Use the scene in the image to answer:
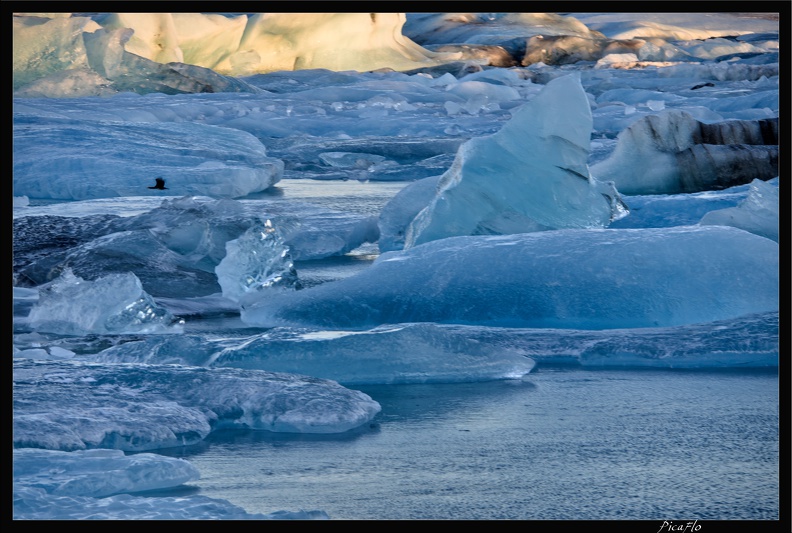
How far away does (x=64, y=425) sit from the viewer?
2.13 metres

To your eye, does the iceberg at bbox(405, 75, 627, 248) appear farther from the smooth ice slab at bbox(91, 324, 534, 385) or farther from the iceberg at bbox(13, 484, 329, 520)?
the iceberg at bbox(13, 484, 329, 520)

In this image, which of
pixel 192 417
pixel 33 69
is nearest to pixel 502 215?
pixel 192 417

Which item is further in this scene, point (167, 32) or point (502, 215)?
point (167, 32)

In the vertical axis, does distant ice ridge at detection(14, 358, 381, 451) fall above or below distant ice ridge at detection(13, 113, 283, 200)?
above

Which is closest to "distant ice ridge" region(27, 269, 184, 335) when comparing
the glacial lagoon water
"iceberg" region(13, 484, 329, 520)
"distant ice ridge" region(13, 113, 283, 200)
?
the glacial lagoon water

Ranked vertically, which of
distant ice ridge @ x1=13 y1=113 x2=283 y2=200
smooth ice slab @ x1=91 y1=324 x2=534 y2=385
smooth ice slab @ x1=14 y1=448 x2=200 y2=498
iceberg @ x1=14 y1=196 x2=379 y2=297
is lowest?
distant ice ridge @ x1=13 y1=113 x2=283 y2=200

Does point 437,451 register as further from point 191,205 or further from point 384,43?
point 384,43

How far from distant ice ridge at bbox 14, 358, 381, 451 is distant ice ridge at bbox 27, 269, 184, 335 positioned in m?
0.65

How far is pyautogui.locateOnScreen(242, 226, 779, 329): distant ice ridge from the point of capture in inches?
126

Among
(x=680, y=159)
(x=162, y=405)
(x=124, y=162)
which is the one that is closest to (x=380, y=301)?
(x=162, y=405)

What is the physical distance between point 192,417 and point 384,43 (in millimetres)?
21636

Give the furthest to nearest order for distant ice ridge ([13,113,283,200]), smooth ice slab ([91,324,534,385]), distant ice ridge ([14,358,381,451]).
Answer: distant ice ridge ([13,113,283,200]) < smooth ice slab ([91,324,534,385]) < distant ice ridge ([14,358,381,451])
